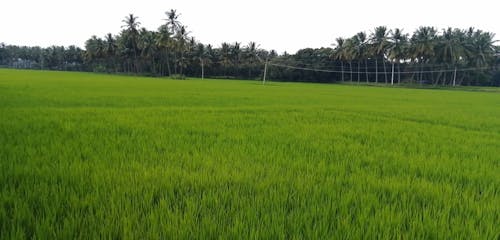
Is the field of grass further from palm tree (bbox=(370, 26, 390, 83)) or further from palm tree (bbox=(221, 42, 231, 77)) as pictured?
palm tree (bbox=(221, 42, 231, 77))

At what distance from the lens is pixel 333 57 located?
6881 centimetres

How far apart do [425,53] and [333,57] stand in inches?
769

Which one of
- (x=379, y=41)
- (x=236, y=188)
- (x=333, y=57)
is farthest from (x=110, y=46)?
(x=236, y=188)

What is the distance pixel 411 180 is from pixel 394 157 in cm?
107

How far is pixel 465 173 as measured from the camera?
3.38 metres

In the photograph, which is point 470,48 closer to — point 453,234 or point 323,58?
point 323,58

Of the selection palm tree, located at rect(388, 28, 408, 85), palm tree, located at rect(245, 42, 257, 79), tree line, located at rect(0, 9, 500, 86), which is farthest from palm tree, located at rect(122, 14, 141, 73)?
palm tree, located at rect(388, 28, 408, 85)

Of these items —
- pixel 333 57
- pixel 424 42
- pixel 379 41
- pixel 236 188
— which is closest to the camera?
pixel 236 188

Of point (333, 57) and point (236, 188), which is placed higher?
point (333, 57)

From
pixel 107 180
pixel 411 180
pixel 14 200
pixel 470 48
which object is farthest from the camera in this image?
pixel 470 48

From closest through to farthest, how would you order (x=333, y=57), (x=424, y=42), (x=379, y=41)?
1. (x=424, y=42)
2. (x=379, y=41)
3. (x=333, y=57)

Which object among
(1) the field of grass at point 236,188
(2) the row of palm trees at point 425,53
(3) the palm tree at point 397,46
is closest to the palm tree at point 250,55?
(2) the row of palm trees at point 425,53

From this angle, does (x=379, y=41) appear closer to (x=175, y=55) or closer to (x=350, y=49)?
(x=350, y=49)

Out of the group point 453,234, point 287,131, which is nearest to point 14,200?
point 453,234
